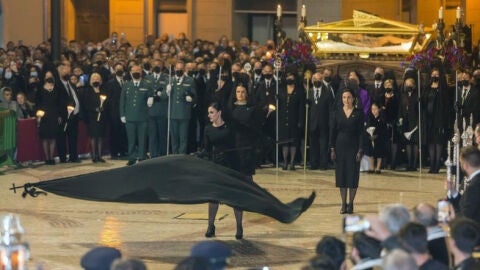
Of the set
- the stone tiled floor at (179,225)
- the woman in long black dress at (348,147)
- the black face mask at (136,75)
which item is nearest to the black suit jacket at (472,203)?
the stone tiled floor at (179,225)

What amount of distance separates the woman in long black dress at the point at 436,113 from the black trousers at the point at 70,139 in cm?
710

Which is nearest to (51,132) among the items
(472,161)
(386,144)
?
(386,144)

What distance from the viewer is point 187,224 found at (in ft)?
55.1

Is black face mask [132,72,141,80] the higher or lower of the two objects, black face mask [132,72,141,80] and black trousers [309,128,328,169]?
the higher

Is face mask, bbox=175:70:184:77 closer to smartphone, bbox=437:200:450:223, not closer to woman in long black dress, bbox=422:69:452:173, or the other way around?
woman in long black dress, bbox=422:69:452:173

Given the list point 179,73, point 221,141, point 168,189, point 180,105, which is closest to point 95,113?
point 180,105

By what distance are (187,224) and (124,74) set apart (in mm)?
10112

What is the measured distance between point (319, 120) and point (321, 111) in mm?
195

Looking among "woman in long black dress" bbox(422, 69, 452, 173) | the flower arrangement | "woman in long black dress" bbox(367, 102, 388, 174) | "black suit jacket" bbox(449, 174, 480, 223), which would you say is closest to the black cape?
"black suit jacket" bbox(449, 174, 480, 223)

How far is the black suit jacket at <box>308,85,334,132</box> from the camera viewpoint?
23922 millimetres

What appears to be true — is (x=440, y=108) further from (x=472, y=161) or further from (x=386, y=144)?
(x=472, y=161)

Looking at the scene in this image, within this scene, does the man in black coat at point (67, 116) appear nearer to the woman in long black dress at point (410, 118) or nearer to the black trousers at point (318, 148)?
the black trousers at point (318, 148)

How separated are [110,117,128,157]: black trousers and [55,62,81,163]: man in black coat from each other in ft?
3.36

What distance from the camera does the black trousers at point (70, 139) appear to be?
24.8m
